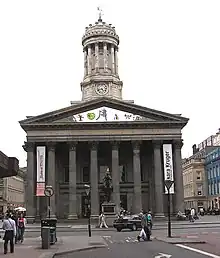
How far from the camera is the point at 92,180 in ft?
228

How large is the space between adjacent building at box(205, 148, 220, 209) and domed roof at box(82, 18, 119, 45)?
143 feet

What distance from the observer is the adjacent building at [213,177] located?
117 m

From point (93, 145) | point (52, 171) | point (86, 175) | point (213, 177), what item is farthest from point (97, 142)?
point (213, 177)

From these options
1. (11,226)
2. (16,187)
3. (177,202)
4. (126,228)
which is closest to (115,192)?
(177,202)

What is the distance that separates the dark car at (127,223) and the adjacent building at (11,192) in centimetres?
7649

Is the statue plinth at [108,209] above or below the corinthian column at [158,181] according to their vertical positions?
below

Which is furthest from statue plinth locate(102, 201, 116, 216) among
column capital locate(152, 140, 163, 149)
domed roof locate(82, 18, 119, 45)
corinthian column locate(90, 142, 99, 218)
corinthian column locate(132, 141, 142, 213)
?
domed roof locate(82, 18, 119, 45)

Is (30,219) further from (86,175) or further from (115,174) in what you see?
(115,174)

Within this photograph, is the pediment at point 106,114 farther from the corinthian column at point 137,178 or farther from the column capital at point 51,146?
the corinthian column at point 137,178

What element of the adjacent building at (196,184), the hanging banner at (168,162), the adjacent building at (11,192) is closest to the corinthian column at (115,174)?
the hanging banner at (168,162)

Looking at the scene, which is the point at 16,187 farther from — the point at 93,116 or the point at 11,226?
the point at 11,226

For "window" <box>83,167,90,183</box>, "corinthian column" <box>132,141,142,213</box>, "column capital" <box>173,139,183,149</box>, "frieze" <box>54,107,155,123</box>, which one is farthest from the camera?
"window" <box>83,167,90,183</box>

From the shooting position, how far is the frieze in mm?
71438

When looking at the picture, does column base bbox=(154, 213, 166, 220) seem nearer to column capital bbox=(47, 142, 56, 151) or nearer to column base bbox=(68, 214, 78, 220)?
column base bbox=(68, 214, 78, 220)
